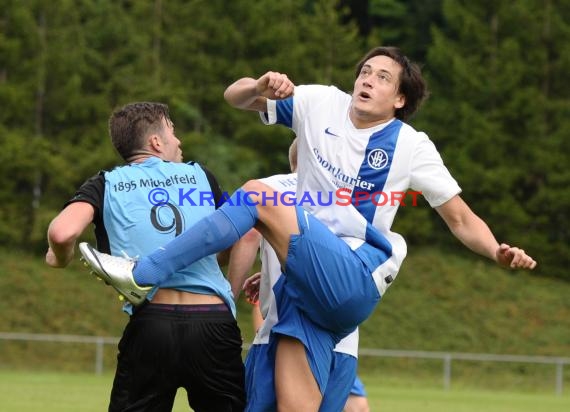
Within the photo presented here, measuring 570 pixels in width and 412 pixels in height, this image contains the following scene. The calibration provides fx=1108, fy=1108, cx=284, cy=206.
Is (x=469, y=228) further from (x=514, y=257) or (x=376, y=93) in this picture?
(x=376, y=93)

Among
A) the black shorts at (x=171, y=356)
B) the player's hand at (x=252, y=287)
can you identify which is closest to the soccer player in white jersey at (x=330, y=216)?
the black shorts at (x=171, y=356)

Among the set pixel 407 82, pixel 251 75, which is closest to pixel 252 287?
pixel 407 82

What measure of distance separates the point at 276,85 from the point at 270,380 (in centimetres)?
155

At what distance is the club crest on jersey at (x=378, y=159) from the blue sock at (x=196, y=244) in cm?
Result: 95

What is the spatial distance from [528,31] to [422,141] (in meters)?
31.2

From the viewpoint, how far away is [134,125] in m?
5.51

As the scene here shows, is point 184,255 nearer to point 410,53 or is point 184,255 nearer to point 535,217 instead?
point 535,217

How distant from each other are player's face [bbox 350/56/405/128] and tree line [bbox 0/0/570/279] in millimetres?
25402

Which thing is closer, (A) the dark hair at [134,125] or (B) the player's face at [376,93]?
(A) the dark hair at [134,125]

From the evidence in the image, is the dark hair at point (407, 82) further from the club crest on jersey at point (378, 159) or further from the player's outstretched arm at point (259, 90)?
the player's outstretched arm at point (259, 90)

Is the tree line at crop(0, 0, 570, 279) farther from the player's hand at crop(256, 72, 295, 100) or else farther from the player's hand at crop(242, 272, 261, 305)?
the player's hand at crop(256, 72, 295, 100)

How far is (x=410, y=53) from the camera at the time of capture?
39.7 metres

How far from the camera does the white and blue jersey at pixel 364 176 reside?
5676mm

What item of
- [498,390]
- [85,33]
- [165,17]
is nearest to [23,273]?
[85,33]
